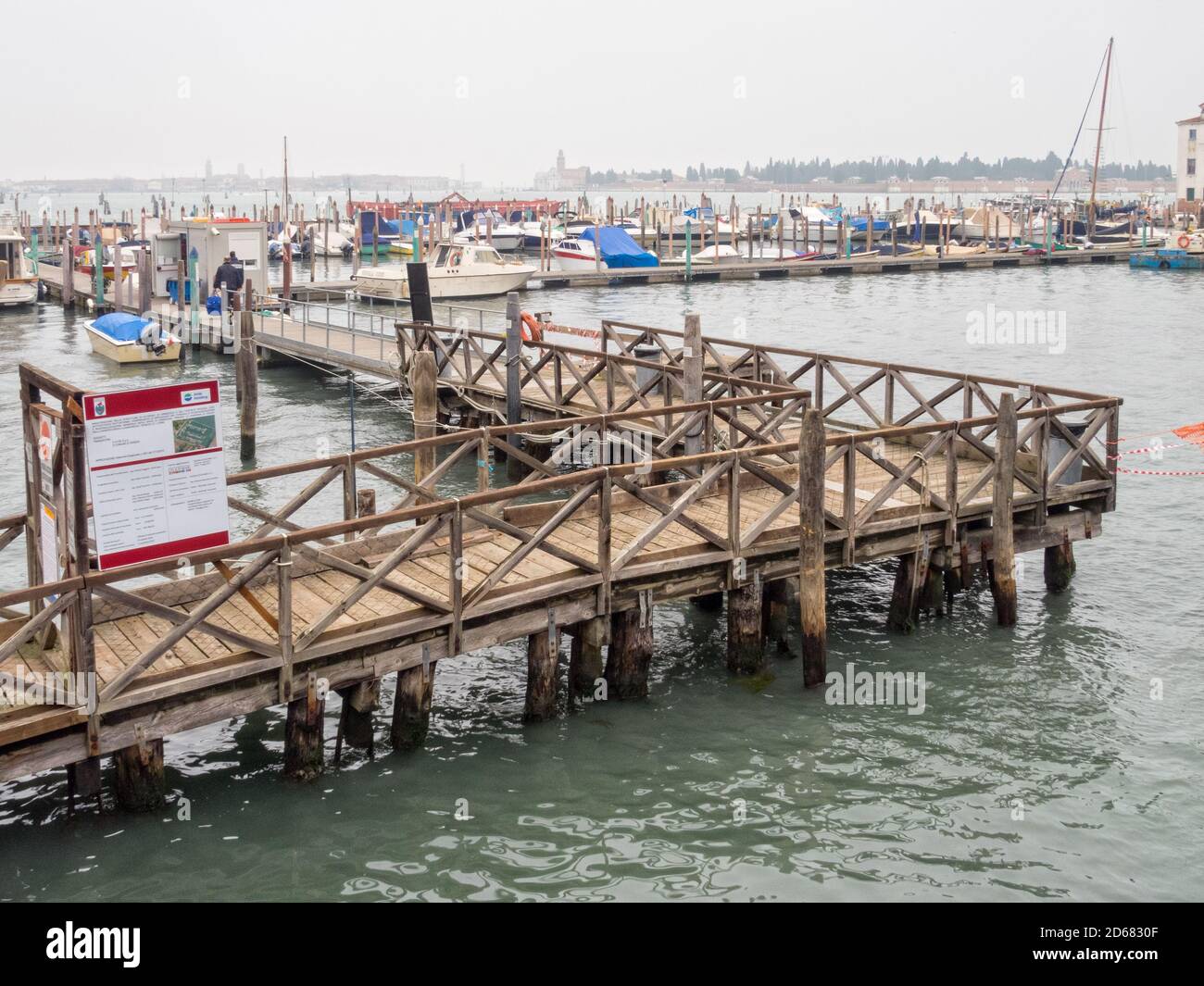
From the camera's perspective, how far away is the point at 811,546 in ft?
43.0

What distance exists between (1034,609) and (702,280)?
4927 cm

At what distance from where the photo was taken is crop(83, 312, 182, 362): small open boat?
115ft

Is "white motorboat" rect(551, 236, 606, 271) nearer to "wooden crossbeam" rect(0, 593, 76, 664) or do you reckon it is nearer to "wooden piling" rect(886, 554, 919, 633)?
"wooden piling" rect(886, 554, 919, 633)

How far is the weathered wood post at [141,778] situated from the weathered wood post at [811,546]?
6.13m

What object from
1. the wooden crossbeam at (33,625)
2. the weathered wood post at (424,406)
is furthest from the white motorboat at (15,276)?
the wooden crossbeam at (33,625)

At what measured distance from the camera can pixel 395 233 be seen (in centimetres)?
8631

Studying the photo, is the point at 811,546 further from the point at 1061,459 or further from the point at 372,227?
the point at 372,227

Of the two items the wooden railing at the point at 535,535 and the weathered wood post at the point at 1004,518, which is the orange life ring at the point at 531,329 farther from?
the weathered wood post at the point at 1004,518

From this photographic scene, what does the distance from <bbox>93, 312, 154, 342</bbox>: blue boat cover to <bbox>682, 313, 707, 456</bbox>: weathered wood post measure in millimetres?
21815

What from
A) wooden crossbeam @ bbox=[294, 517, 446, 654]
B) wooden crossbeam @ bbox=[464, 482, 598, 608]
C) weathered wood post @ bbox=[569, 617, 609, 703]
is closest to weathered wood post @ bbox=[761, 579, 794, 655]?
weathered wood post @ bbox=[569, 617, 609, 703]

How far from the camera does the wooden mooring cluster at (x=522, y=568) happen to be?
10117mm
